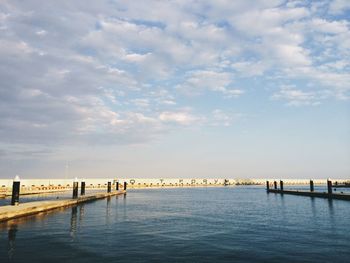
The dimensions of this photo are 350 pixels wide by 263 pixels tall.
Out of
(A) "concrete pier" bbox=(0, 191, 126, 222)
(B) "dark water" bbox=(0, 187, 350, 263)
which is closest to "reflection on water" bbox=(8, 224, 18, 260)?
(B) "dark water" bbox=(0, 187, 350, 263)

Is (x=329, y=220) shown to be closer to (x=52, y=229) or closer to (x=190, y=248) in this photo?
(x=190, y=248)

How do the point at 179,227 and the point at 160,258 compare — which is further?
the point at 179,227

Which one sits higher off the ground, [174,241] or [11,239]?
[11,239]

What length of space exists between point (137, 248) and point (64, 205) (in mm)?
32173

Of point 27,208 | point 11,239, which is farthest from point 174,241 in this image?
point 27,208

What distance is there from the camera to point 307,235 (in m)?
24.3

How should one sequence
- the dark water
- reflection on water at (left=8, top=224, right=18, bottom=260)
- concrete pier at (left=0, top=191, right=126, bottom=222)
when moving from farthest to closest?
concrete pier at (left=0, top=191, right=126, bottom=222) → reflection on water at (left=8, top=224, right=18, bottom=260) → the dark water

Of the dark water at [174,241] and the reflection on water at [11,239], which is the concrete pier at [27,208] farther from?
the reflection on water at [11,239]

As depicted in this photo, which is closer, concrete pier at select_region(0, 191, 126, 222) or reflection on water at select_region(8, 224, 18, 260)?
reflection on water at select_region(8, 224, 18, 260)

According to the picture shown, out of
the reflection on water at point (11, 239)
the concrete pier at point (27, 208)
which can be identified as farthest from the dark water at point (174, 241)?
the concrete pier at point (27, 208)

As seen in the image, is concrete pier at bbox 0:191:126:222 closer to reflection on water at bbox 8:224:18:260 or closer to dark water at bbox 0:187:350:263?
dark water at bbox 0:187:350:263

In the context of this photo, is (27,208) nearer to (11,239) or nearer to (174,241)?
(11,239)

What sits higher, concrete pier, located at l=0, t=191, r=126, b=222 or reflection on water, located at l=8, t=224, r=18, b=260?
concrete pier, located at l=0, t=191, r=126, b=222

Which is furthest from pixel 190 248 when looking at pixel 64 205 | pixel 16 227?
pixel 64 205
